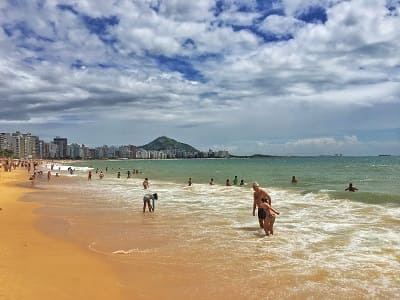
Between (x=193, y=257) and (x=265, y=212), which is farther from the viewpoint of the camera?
(x=265, y=212)

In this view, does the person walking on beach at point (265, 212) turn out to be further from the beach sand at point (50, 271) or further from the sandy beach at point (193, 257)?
Result: the beach sand at point (50, 271)

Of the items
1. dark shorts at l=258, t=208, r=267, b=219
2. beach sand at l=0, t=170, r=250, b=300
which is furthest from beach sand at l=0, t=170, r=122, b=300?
dark shorts at l=258, t=208, r=267, b=219

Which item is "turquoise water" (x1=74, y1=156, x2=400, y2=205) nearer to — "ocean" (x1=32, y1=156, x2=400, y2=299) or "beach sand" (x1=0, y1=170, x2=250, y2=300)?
"ocean" (x1=32, y1=156, x2=400, y2=299)

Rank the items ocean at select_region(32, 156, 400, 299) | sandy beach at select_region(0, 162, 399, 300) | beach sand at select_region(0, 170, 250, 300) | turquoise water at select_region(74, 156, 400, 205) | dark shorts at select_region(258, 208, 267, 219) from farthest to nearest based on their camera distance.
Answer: turquoise water at select_region(74, 156, 400, 205), dark shorts at select_region(258, 208, 267, 219), ocean at select_region(32, 156, 400, 299), sandy beach at select_region(0, 162, 399, 300), beach sand at select_region(0, 170, 250, 300)

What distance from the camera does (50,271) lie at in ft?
24.6

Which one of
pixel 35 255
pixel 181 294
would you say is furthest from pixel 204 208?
pixel 181 294

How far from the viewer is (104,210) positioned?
17328 millimetres

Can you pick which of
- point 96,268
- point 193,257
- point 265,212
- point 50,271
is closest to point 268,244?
point 265,212

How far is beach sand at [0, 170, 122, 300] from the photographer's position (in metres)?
6.34

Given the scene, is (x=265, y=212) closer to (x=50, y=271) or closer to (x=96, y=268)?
(x=96, y=268)

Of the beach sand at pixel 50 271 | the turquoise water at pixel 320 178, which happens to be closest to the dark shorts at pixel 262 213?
the beach sand at pixel 50 271

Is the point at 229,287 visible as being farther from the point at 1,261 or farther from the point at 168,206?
the point at 168,206

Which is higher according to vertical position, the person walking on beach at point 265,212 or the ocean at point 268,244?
the person walking on beach at point 265,212

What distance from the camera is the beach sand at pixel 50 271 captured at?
6.34 meters
